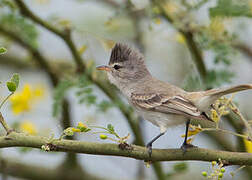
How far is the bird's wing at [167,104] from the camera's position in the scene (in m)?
3.04

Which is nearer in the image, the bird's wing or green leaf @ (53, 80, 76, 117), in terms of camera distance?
the bird's wing

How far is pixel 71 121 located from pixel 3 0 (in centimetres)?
163

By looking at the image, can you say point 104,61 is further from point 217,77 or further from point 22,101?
→ point 217,77

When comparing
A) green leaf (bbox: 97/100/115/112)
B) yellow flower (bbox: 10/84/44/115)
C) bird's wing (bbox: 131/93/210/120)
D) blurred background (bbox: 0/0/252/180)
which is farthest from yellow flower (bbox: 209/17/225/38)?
yellow flower (bbox: 10/84/44/115)

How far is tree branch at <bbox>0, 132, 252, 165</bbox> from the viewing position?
220 cm

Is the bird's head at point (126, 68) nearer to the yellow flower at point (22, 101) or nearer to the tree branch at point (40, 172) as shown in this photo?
the yellow flower at point (22, 101)

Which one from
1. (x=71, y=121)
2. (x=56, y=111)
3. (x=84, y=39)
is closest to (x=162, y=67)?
(x=71, y=121)

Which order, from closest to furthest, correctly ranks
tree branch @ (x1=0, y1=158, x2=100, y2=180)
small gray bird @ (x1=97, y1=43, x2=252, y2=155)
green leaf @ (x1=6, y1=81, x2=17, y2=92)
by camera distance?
green leaf @ (x1=6, y1=81, x2=17, y2=92) < small gray bird @ (x1=97, y1=43, x2=252, y2=155) < tree branch @ (x1=0, y1=158, x2=100, y2=180)

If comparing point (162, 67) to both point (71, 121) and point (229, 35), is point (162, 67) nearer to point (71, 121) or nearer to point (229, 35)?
point (71, 121)

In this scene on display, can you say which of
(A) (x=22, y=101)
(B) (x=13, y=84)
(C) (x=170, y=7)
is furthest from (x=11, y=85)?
(C) (x=170, y=7)

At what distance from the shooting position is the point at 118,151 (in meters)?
2.34

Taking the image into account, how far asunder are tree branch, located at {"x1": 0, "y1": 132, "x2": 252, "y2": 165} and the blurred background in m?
0.60

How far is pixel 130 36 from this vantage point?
212 inches

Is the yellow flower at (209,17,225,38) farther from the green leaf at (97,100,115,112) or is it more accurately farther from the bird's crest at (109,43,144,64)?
the green leaf at (97,100,115,112)
